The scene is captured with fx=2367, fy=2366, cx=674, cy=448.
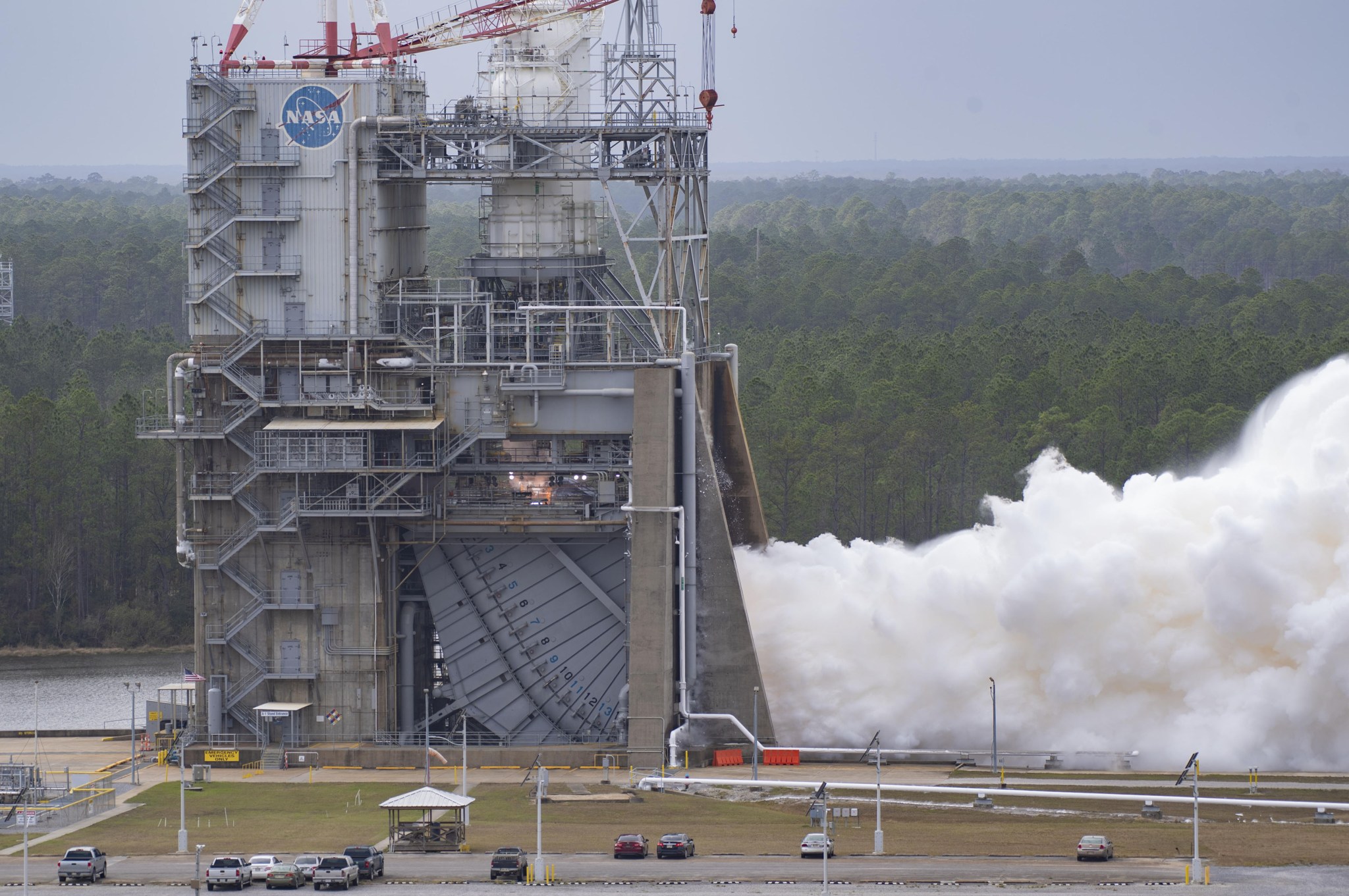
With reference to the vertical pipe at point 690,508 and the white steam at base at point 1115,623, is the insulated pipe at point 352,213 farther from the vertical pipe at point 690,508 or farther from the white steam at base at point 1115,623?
the white steam at base at point 1115,623

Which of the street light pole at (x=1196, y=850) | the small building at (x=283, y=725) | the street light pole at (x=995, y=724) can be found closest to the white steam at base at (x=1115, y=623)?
the street light pole at (x=995, y=724)

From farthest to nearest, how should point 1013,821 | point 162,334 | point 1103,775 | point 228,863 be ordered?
point 162,334 < point 1103,775 < point 1013,821 < point 228,863

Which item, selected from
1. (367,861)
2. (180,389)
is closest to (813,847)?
(367,861)

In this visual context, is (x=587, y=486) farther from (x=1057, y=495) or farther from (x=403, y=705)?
(x=1057, y=495)

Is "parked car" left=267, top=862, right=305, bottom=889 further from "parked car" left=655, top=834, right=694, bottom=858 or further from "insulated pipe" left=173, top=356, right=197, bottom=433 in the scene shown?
"insulated pipe" left=173, top=356, right=197, bottom=433

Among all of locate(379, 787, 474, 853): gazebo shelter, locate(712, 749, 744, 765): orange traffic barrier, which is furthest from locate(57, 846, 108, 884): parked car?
locate(712, 749, 744, 765): orange traffic barrier

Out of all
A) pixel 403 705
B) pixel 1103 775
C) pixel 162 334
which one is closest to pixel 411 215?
pixel 403 705
